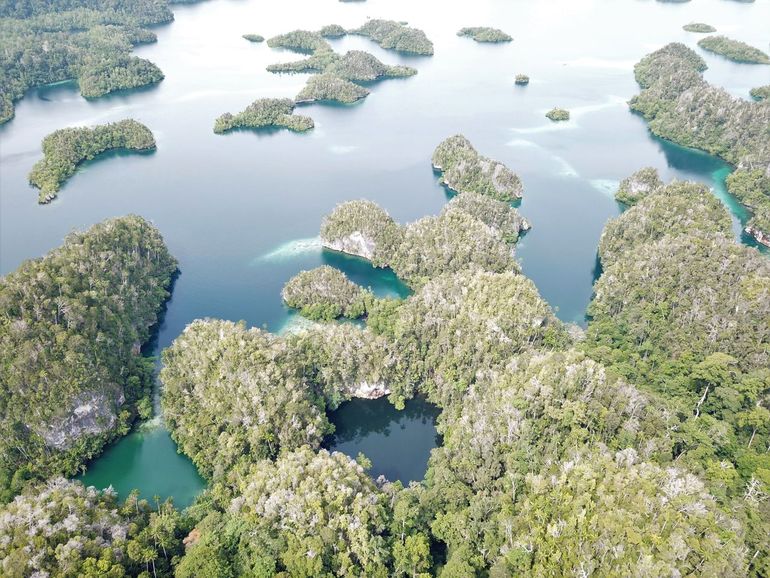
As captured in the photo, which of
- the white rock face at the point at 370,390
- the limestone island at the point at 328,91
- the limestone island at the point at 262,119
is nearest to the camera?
the white rock face at the point at 370,390

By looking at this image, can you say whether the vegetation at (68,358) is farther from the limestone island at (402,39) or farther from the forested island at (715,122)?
the limestone island at (402,39)

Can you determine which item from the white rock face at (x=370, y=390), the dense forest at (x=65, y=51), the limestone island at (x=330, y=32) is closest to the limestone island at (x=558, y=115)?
the limestone island at (x=330, y=32)

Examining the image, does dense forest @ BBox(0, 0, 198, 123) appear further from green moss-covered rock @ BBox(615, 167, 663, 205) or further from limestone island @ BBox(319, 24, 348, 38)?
green moss-covered rock @ BBox(615, 167, 663, 205)

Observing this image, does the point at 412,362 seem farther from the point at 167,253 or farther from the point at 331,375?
the point at 167,253

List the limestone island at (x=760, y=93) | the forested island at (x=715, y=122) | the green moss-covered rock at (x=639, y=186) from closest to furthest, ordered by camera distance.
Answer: the green moss-covered rock at (x=639, y=186), the forested island at (x=715, y=122), the limestone island at (x=760, y=93)

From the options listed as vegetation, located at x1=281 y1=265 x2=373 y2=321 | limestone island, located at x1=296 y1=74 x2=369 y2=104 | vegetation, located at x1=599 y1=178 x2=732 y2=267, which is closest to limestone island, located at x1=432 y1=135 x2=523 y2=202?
vegetation, located at x1=599 y1=178 x2=732 y2=267

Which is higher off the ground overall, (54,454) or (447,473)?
(447,473)

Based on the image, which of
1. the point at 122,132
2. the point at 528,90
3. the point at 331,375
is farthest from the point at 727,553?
the point at 528,90
